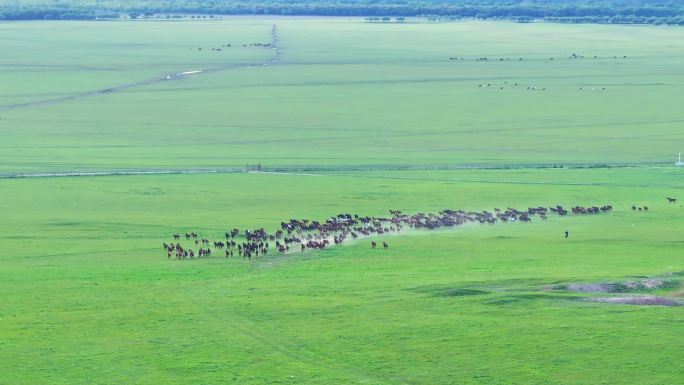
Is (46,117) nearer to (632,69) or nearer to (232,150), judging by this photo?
(232,150)

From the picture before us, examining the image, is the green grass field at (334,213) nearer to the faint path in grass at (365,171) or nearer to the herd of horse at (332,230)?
the faint path in grass at (365,171)

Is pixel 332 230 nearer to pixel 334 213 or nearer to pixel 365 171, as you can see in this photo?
pixel 334 213

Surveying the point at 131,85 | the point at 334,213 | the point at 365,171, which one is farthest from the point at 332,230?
the point at 131,85

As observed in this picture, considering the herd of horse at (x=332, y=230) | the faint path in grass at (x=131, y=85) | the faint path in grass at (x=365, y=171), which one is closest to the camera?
the herd of horse at (x=332, y=230)

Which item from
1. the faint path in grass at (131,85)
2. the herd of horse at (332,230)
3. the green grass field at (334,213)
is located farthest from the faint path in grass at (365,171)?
the faint path in grass at (131,85)

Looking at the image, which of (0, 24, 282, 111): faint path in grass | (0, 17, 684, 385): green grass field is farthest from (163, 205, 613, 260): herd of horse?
(0, 24, 282, 111): faint path in grass

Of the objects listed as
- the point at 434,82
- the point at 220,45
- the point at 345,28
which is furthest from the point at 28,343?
the point at 345,28
